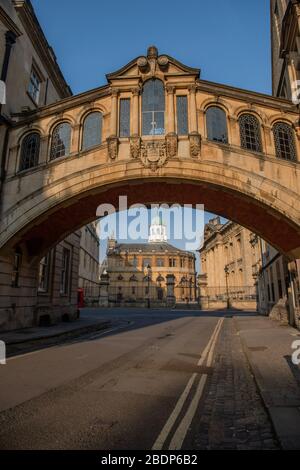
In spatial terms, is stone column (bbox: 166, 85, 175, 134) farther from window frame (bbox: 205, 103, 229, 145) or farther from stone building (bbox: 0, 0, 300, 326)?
window frame (bbox: 205, 103, 229, 145)

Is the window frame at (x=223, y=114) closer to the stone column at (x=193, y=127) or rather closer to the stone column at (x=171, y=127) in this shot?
the stone column at (x=193, y=127)

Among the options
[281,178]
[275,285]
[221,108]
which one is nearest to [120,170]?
[221,108]

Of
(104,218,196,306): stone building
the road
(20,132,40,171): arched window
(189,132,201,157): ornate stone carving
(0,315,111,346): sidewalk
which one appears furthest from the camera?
(104,218,196,306): stone building

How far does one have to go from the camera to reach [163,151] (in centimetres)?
1381

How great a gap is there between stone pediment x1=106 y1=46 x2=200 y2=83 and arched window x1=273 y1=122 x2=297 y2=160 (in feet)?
15.7

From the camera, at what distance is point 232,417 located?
4.59 meters

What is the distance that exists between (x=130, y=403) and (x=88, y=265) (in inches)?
2276

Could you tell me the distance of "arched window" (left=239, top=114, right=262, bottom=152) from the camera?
14180 millimetres

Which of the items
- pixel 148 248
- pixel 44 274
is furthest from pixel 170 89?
pixel 148 248

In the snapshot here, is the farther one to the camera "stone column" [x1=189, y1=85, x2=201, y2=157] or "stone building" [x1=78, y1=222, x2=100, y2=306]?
"stone building" [x1=78, y1=222, x2=100, y2=306]

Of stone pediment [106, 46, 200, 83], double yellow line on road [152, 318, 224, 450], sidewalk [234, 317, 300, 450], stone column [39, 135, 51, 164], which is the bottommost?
double yellow line on road [152, 318, 224, 450]

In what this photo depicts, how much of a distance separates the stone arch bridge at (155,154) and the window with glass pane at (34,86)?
12.4 ft

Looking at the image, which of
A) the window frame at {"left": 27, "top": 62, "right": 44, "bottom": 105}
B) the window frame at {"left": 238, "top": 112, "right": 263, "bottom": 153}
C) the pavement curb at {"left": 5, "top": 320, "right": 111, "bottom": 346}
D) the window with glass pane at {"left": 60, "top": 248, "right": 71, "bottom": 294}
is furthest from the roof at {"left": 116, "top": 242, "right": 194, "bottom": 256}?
the window frame at {"left": 238, "top": 112, "right": 263, "bottom": 153}

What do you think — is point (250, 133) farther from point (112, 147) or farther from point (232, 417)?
point (232, 417)
